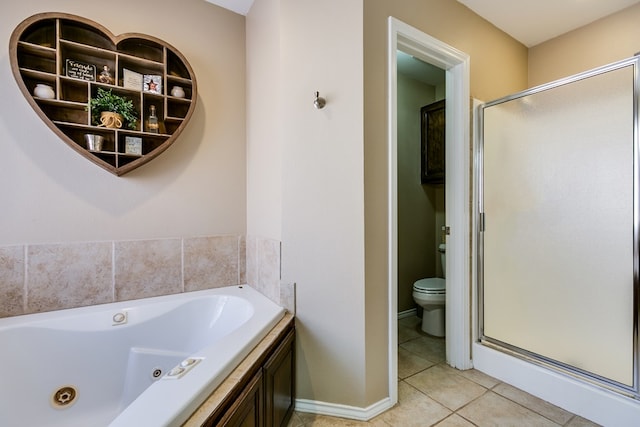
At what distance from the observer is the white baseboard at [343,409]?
1457 millimetres

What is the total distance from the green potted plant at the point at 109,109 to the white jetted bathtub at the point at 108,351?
3.48 ft

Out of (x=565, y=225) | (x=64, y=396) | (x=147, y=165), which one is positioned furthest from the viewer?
Answer: (x=147, y=165)

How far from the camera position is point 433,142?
2.83 meters

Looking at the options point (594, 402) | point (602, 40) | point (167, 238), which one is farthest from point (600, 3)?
point (167, 238)

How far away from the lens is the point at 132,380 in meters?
1.41

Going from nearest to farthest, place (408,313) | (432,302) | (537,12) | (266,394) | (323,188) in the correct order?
(266,394) → (323,188) → (537,12) → (432,302) → (408,313)

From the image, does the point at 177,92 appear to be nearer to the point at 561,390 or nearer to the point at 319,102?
the point at 319,102

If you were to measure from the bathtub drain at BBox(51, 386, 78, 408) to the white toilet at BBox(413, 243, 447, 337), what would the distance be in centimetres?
232

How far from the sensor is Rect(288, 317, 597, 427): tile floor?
1.44 m

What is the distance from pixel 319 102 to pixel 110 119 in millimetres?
1196

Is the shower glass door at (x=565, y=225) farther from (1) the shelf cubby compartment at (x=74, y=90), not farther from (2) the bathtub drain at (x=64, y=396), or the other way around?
(1) the shelf cubby compartment at (x=74, y=90)

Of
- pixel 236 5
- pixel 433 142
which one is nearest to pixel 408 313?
pixel 433 142

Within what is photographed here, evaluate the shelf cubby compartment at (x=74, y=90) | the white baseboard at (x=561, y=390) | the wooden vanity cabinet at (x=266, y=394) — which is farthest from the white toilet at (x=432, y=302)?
the shelf cubby compartment at (x=74, y=90)

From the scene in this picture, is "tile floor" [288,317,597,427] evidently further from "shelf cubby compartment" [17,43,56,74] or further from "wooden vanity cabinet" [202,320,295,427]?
"shelf cubby compartment" [17,43,56,74]
